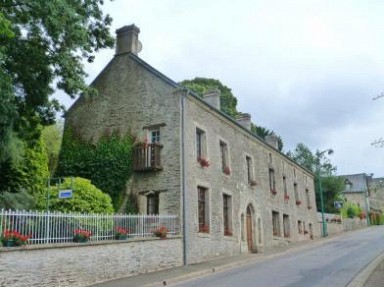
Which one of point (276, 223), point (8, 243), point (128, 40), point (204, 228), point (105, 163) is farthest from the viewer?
point (276, 223)

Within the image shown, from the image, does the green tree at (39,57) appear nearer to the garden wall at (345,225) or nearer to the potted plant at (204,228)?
the potted plant at (204,228)

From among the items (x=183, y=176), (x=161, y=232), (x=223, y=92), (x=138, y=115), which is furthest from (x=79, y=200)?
(x=223, y=92)

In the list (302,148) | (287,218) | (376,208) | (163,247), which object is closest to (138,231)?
(163,247)

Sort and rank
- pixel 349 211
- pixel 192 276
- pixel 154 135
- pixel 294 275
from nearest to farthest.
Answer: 1. pixel 294 275
2. pixel 192 276
3. pixel 154 135
4. pixel 349 211

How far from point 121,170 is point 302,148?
162 ft

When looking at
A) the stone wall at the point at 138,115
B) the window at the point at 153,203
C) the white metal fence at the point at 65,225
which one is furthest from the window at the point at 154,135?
the white metal fence at the point at 65,225

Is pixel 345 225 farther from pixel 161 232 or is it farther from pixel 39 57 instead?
pixel 39 57

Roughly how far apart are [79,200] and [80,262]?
3.78 metres

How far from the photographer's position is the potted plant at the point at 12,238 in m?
10.0

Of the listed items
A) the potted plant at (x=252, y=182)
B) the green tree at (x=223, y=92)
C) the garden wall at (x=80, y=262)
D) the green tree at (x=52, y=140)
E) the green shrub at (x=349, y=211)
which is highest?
the green tree at (x=223, y=92)

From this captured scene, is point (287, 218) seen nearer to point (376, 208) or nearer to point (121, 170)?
point (121, 170)

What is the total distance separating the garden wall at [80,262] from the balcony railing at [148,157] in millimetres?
3580

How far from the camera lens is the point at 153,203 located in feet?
58.5

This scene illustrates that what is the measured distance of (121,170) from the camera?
18500 mm
